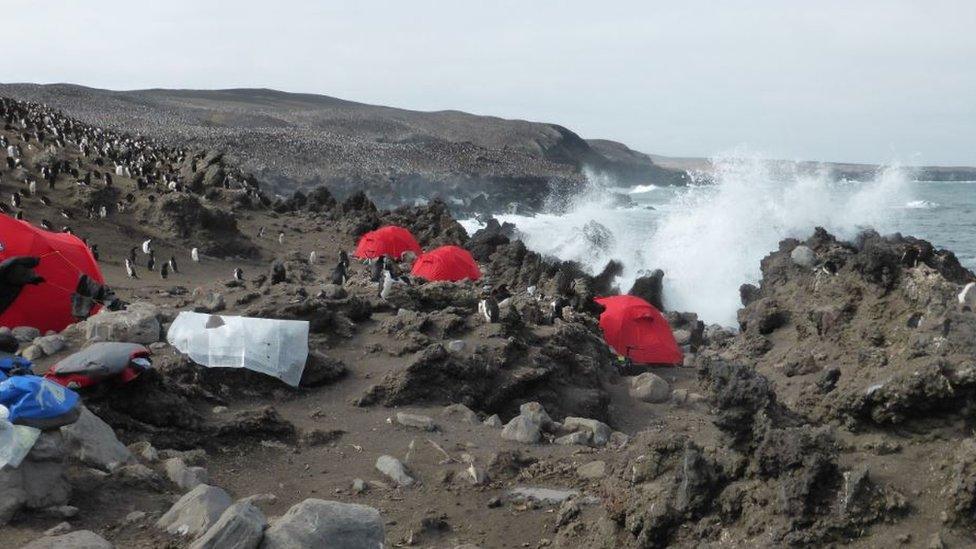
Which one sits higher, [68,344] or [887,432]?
[887,432]

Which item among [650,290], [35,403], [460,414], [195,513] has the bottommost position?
[650,290]

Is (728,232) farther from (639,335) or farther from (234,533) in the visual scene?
(234,533)

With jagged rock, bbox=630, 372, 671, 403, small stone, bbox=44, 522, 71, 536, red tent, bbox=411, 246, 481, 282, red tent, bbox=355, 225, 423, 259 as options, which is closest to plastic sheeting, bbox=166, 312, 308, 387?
small stone, bbox=44, 522, 71, 536

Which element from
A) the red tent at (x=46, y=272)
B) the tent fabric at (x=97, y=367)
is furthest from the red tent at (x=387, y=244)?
the tent fabric at (x=97, y=367)

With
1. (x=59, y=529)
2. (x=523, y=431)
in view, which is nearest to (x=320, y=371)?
(x=523, y=431)

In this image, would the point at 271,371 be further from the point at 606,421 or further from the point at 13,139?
the point at 13,139

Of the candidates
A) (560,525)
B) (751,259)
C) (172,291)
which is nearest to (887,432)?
(560,525)

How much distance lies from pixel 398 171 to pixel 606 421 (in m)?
49.8

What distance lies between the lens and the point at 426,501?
605cm

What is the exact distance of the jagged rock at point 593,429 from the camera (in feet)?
24.9

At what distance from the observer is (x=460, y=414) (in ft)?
26.7

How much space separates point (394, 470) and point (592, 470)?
1.45 meters

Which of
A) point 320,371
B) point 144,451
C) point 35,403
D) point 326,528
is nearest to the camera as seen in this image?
point 326,528

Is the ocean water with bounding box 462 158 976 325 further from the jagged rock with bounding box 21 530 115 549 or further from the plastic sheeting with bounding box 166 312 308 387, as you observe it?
the jagged rock with bounding box 21 530 115 549
